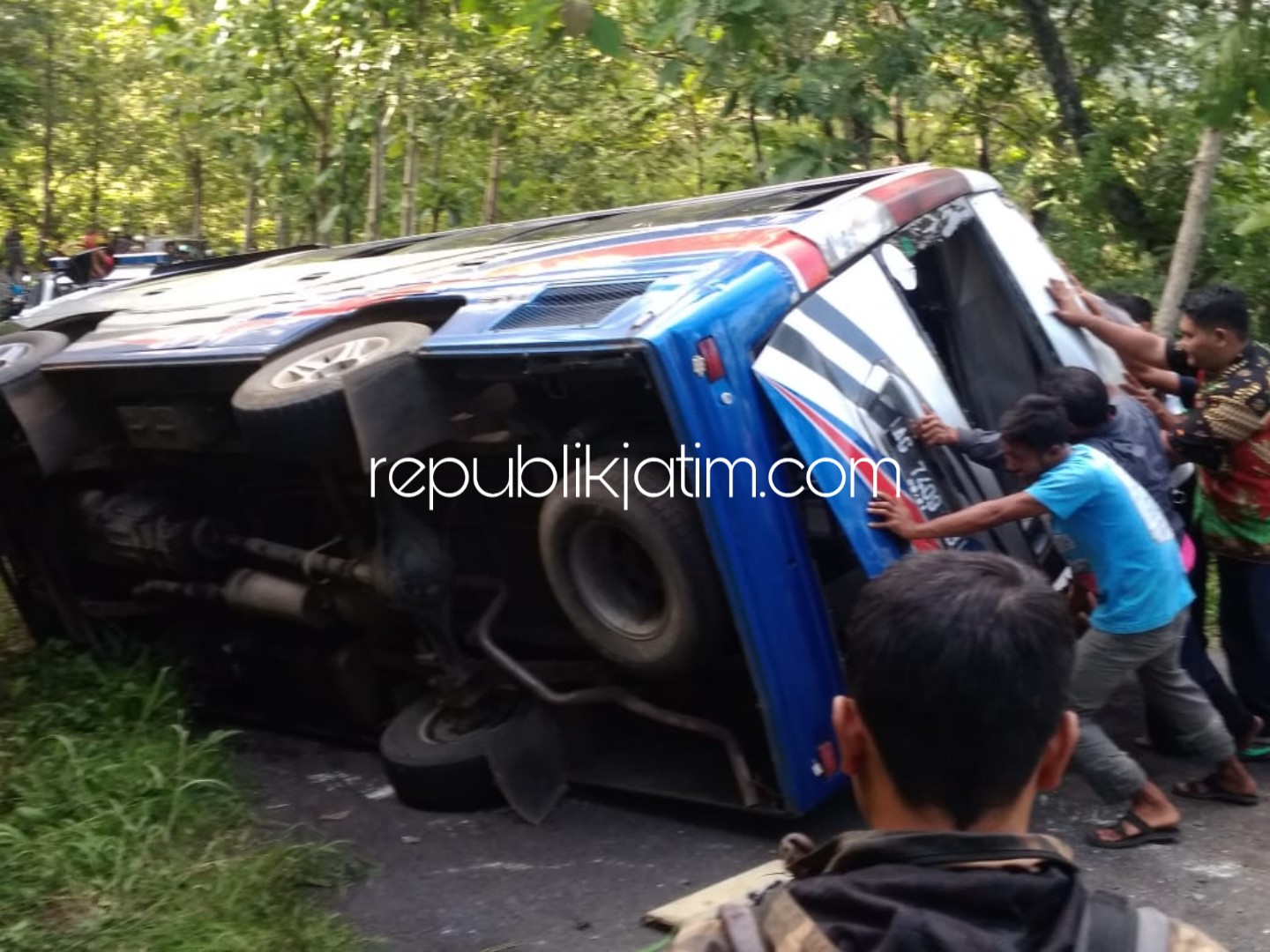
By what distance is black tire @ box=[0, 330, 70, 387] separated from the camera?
485 cm

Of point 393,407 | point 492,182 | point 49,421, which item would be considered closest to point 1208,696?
point 393,407

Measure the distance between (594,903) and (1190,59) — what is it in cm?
594

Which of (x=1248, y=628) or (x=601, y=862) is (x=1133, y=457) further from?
(x=601, y=862)

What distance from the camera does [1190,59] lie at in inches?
296

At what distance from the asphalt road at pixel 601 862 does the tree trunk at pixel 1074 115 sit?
4492 mm

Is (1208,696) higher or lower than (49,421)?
lower

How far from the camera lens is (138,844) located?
3.88m

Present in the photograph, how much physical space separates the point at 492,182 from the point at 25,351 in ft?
22.2

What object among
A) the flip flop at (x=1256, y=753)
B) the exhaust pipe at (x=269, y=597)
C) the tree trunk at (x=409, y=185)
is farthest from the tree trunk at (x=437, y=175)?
the flip flop at (x=1256, y=753)

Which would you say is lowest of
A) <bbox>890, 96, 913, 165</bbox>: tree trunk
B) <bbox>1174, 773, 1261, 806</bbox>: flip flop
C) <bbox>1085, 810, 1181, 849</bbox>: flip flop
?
<bbox>1174, 773, 1261, 806</bbox>: flip flop

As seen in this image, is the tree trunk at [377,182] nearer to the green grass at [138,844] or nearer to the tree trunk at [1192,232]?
the tree trunk at [1192,232]

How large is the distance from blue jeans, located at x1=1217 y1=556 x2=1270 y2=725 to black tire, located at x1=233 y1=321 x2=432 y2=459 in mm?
2613

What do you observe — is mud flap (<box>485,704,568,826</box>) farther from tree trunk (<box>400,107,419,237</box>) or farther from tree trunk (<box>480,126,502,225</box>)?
tree trunk (<box>400,107,419,237</box>)

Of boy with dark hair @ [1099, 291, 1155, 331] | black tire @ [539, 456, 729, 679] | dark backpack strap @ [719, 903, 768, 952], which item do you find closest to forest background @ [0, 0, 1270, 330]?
boy with dark hair @ [1099, 291, 1155, 331]
